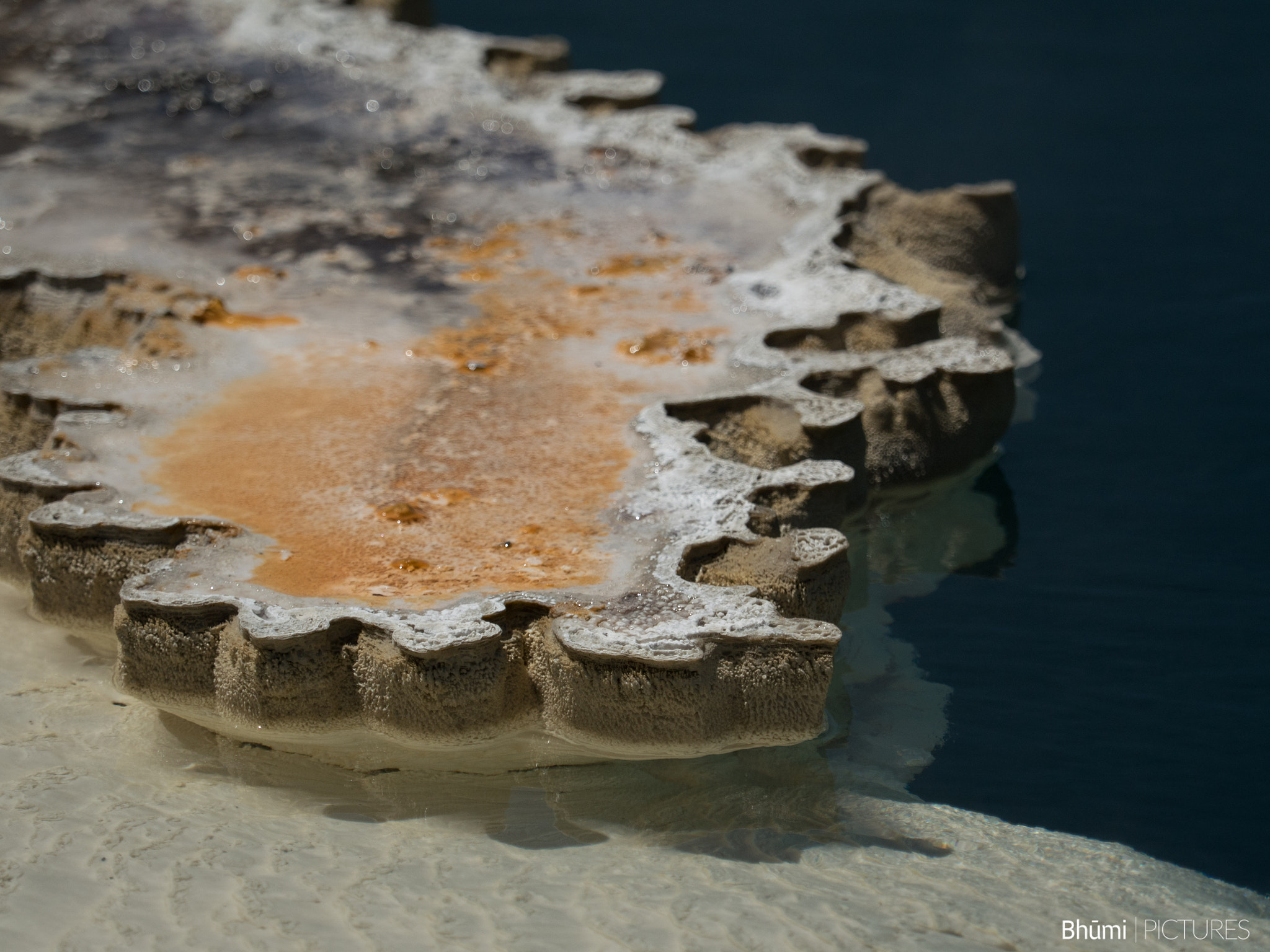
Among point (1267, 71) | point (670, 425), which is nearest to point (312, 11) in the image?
point (670, 425)

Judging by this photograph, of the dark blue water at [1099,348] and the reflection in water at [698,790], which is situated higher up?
the dark blue water at [1099,348]

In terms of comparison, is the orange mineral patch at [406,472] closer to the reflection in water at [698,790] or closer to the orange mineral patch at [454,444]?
the orange mineral patch at [454,444]

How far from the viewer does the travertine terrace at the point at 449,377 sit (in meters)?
3.10

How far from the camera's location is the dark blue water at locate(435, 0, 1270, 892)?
11.0 feet

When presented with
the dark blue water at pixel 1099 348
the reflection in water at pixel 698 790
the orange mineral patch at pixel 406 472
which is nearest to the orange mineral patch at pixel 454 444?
the orange mineral patch at pixel 406 472

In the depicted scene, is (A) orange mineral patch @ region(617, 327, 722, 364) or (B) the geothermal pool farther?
(A) orange mineral patch @ region(617, 327, 722, 364)

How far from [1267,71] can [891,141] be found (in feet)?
5.81

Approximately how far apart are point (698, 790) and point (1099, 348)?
2.74 m

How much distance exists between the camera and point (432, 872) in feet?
9.29

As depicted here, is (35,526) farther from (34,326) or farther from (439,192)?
(439,192)

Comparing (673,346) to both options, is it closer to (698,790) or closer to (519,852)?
(698,790)

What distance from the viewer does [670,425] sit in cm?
382

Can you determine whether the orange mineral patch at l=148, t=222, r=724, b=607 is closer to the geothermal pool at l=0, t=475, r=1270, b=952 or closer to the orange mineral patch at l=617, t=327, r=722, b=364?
the orange mineral patch at l=617, t=327, r=722, b=364

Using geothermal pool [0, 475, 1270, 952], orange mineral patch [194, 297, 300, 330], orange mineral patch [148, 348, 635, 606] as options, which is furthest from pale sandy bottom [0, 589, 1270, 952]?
orange mineral patch [194, 297, 300, 330]
